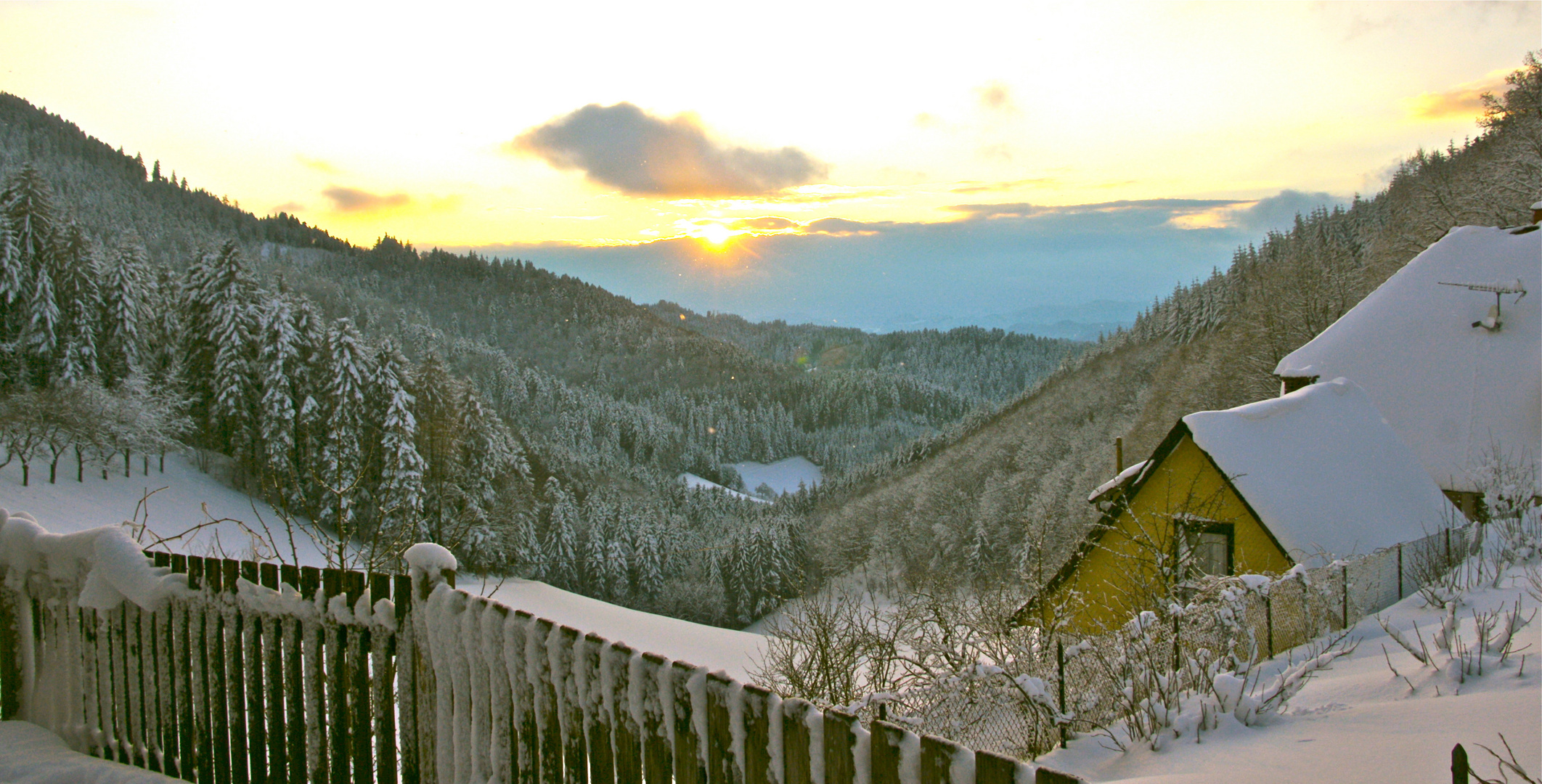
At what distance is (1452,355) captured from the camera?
61.3 feet

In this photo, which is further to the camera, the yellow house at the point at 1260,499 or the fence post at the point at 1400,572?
the yellow house at the point at 1260,499

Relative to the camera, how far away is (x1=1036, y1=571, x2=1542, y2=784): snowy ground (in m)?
3.72

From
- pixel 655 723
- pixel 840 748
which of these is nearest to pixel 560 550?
pixel 655 723

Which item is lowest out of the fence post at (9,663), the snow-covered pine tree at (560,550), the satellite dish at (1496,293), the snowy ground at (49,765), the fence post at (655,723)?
the snow-covered pine tree at (560,550)

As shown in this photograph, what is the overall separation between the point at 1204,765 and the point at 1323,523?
960 centimetres

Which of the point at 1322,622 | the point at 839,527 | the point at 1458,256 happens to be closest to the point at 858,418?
the point at 839,527

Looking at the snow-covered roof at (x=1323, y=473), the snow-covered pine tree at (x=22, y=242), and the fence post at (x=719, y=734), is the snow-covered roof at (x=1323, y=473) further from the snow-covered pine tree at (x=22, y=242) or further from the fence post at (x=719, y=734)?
the snow-covered pine tree at (x=22, y=242)

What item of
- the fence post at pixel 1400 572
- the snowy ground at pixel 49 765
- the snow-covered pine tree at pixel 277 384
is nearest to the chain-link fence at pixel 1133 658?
the fence post at pixel 1400 572

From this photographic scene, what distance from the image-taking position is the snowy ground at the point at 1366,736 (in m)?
3.72

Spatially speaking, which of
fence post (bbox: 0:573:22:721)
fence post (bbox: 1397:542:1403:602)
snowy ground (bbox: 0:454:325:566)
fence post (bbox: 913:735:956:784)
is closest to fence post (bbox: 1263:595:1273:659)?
fence post (bbox: 1397:542:1403:602)

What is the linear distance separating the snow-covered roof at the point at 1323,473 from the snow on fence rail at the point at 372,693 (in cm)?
1108

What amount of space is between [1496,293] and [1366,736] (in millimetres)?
20410

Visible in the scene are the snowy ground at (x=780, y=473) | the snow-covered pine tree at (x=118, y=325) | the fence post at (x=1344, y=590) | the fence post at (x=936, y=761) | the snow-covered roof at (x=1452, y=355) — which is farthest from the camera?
the snowy ground at (x=780, y=473)

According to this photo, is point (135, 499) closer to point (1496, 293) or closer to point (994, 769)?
point (994, 769)
